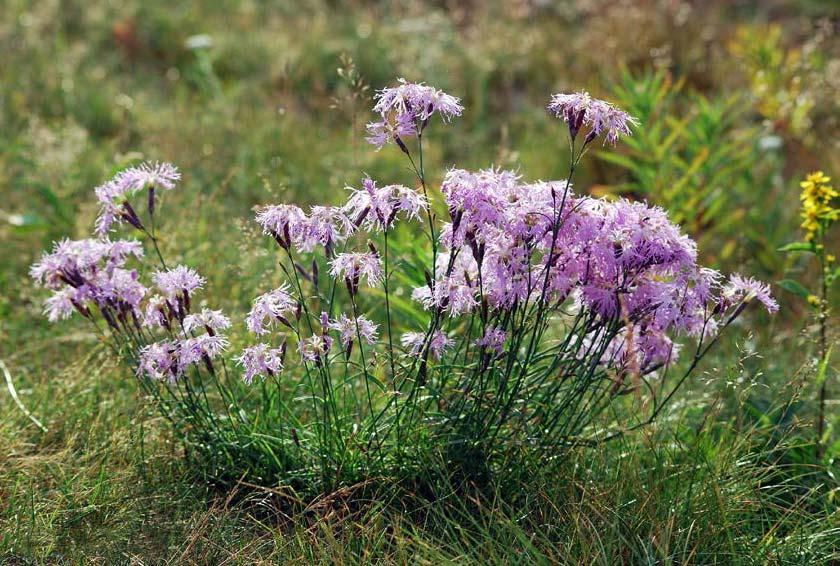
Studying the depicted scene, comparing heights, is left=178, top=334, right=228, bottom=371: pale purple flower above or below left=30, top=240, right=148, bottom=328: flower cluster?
below

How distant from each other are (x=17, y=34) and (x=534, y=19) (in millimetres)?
4060

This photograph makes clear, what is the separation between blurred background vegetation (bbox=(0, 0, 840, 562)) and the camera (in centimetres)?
242

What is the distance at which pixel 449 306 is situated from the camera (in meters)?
2.32

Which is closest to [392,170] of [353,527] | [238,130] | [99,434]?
[238,130]

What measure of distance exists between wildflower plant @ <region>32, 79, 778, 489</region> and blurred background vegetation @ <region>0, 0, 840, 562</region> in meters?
0.18

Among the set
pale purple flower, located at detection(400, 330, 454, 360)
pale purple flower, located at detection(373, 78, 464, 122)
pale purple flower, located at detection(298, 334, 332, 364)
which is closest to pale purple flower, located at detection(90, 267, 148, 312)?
pale purple flower, located at detection(298, 334, 332, 364)

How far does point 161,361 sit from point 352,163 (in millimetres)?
2903

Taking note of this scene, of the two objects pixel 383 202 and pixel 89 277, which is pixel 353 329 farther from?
pixel 89 277

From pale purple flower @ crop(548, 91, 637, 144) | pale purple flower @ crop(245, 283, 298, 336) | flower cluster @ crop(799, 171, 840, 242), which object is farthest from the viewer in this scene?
flower cluster @ crop(799, 171, 840, 242)

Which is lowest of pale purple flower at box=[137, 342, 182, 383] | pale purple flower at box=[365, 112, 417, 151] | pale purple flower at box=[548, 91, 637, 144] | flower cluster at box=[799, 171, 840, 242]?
pale purple flower at box=[137, 342, 182, 383]

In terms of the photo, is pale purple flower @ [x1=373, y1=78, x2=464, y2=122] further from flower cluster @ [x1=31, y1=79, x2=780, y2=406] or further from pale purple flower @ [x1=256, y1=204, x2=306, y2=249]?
pale purple flower @ [x1=256, y1=204, x2=306, y2=249]

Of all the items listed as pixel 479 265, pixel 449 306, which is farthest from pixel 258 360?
pixel 479 265

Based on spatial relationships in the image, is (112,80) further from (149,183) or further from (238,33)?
(149,183)

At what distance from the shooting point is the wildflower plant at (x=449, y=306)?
217cm
